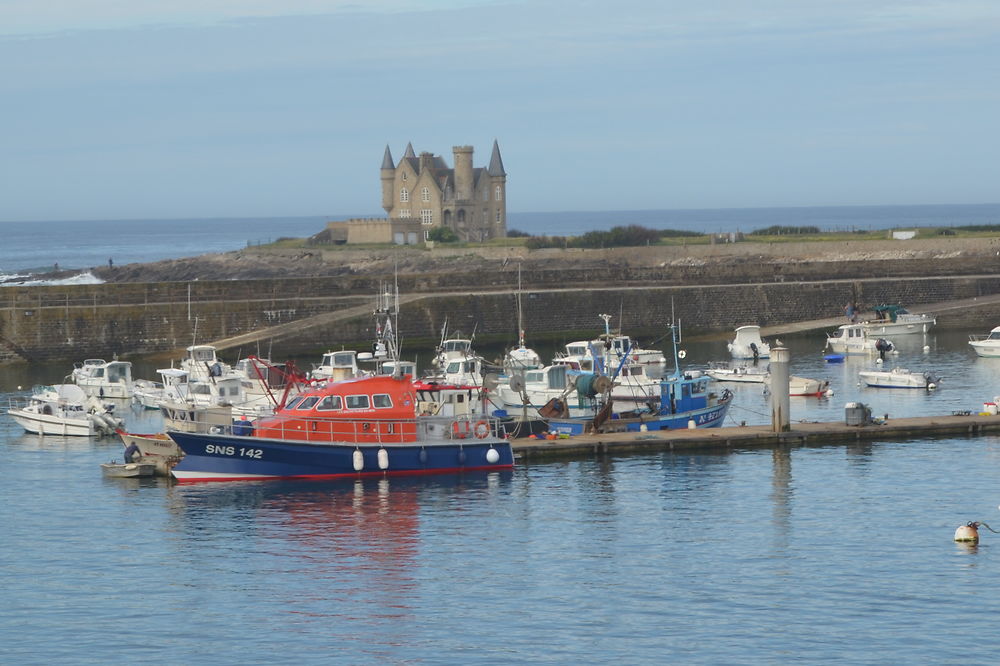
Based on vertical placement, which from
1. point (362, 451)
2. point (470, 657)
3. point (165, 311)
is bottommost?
point (470, 657)

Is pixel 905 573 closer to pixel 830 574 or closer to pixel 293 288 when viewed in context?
pixel 830 574

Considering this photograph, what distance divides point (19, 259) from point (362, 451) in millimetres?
135254

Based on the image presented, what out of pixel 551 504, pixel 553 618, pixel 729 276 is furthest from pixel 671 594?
pixel 729 276

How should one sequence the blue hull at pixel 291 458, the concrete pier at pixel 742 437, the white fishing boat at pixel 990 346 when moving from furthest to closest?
the white fishing boat at pixel 990 346, the concrete pier at pixel 742 437, the blue hull at pixel 291 458

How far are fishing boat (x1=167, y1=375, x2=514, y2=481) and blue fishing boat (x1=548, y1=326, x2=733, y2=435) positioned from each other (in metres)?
4.50

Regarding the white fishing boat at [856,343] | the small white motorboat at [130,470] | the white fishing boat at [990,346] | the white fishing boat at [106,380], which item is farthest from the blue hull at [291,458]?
the white fishing boat at [990,346]

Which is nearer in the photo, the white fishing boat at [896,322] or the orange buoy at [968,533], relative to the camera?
the orange buoy at [968,533]

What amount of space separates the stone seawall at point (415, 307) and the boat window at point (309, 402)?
26574mm

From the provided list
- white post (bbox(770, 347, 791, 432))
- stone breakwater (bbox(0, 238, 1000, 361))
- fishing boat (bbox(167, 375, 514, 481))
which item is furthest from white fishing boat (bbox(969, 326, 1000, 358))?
fishing boat (bbox(167, 375, 514, 481))

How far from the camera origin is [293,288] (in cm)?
6494

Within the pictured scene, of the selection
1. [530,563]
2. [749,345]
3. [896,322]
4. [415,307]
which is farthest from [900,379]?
[530,563]

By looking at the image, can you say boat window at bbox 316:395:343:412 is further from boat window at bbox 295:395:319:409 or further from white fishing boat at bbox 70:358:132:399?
white fishing boat at bbox 70:358:132:399

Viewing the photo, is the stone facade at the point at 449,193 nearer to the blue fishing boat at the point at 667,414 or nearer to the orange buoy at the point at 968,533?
the blue fishing boat at the point at 667,414

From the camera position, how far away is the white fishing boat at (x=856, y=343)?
190 feet
